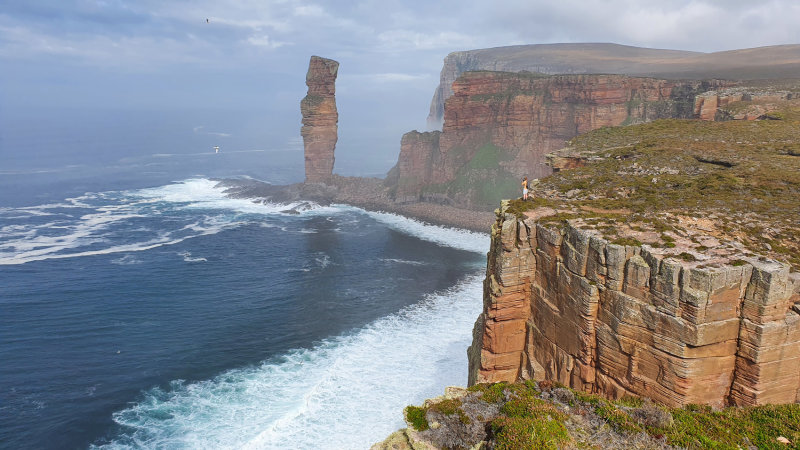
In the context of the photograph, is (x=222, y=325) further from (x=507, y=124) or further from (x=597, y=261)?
(x=507, y=124)

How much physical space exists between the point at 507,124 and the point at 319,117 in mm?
50945

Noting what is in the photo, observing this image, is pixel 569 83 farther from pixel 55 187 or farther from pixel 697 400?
pixel 55 187

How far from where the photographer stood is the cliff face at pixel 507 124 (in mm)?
107688

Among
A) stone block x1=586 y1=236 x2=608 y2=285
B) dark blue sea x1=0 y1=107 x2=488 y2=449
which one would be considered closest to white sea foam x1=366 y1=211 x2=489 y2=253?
dark blue sea x1=0 y1=107 x2=488 y2=449

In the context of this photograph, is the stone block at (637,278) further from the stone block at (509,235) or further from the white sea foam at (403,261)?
the white sea foam at (403,261)

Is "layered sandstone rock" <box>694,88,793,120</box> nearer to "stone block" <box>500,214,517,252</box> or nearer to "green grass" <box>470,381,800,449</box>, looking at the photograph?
"stone block" <box>500,214,517,252</box>

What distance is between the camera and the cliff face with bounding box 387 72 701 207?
108 metres

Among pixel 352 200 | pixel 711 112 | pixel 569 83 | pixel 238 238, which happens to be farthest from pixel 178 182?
pixel 711 112

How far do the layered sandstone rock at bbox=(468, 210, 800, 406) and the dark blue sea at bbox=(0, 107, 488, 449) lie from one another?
21.0 m

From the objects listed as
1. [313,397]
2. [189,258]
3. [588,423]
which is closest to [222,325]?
[313,397]

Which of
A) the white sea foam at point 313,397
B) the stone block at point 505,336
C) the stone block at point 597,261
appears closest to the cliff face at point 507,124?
the white sea foam at point 313,397

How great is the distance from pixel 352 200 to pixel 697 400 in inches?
4582

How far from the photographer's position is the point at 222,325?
55.0m

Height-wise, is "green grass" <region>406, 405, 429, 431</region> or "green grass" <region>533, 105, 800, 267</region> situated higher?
"green grass" <region>533, 105, 800, 267</region>
